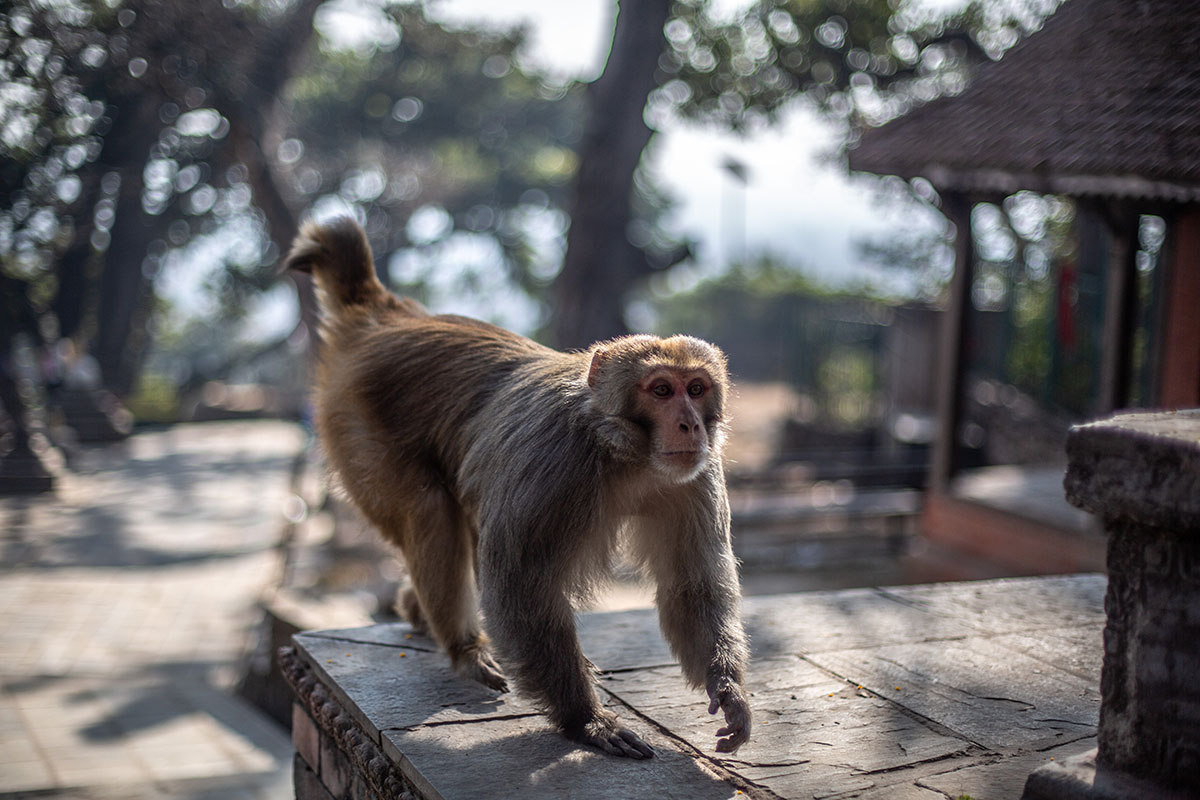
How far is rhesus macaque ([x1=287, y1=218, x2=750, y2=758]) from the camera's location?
104 inches

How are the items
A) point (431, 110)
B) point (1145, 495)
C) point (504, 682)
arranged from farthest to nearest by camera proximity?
point (431, 110)
point (504, 682)
point (1145, 495)

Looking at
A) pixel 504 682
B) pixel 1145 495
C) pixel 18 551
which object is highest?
pixel 1145 495

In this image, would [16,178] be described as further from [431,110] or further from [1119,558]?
[431,110]

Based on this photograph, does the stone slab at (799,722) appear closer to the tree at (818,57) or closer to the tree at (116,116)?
the tree at (116,116)

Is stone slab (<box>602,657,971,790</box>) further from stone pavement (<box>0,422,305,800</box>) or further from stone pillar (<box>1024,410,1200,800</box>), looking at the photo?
stone pavement (<box>0,422,305,800</box>)

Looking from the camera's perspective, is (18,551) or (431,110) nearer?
(18,551)

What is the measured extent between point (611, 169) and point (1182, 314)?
6051 millimetres

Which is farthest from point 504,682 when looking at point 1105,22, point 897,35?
point 897,35

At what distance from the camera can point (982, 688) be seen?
10.5ft

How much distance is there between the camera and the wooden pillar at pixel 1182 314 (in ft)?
24.8

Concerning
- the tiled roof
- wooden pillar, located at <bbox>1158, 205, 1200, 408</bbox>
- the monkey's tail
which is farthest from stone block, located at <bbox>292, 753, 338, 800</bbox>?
wooden pillar, located at <bbox>1158, 205, 1200, 408</bbox>

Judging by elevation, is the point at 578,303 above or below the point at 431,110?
below

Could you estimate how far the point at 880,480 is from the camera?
12297 mm

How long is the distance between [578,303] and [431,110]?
1536 cm
